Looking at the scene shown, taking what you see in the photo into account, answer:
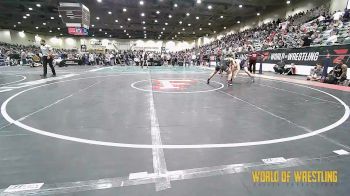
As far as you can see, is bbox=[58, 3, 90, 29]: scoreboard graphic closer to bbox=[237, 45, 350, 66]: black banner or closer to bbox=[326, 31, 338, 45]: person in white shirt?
bbox=[237, 45, 350, 66]: black banner

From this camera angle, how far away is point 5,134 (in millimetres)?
3449

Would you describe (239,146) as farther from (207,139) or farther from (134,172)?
(134,172)

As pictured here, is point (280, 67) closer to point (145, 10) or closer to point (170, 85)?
point (170, 85)

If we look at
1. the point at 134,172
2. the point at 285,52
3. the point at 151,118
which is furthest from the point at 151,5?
the point at 134,172

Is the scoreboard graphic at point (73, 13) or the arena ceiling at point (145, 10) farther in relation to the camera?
the arena ceiling at point (145, 10)

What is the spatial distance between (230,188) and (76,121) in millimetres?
3105

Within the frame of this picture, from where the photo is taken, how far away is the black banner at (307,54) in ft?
39.9

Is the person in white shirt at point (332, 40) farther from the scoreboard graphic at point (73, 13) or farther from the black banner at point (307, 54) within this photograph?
the scoreboard graphic at point (73, 13)

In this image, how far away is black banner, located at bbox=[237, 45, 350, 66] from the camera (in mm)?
12148

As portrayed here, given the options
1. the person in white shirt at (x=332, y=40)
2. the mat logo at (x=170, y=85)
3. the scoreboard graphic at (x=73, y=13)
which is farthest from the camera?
the scoreboard graphic at (x=73, y=13)

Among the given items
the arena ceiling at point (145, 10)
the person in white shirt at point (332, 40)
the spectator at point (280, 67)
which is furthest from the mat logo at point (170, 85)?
the arena ceiling at point (145, 10)

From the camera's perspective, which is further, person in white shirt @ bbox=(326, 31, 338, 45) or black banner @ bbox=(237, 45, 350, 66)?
person in white shirt @ bbox=(326, 31, 338, 45)

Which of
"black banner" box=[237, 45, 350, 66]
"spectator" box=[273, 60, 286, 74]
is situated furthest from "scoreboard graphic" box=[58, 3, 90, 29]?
"spectator" box=[273, 60, 286, 74]

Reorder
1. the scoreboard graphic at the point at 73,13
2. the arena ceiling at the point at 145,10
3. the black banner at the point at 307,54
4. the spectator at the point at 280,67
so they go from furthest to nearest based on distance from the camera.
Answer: the arena ceiling at the point at 145,10
the scoreboard graphic at the point at 73,13
the spectator at the point at 280,67
the black banner at the point at 307,54
